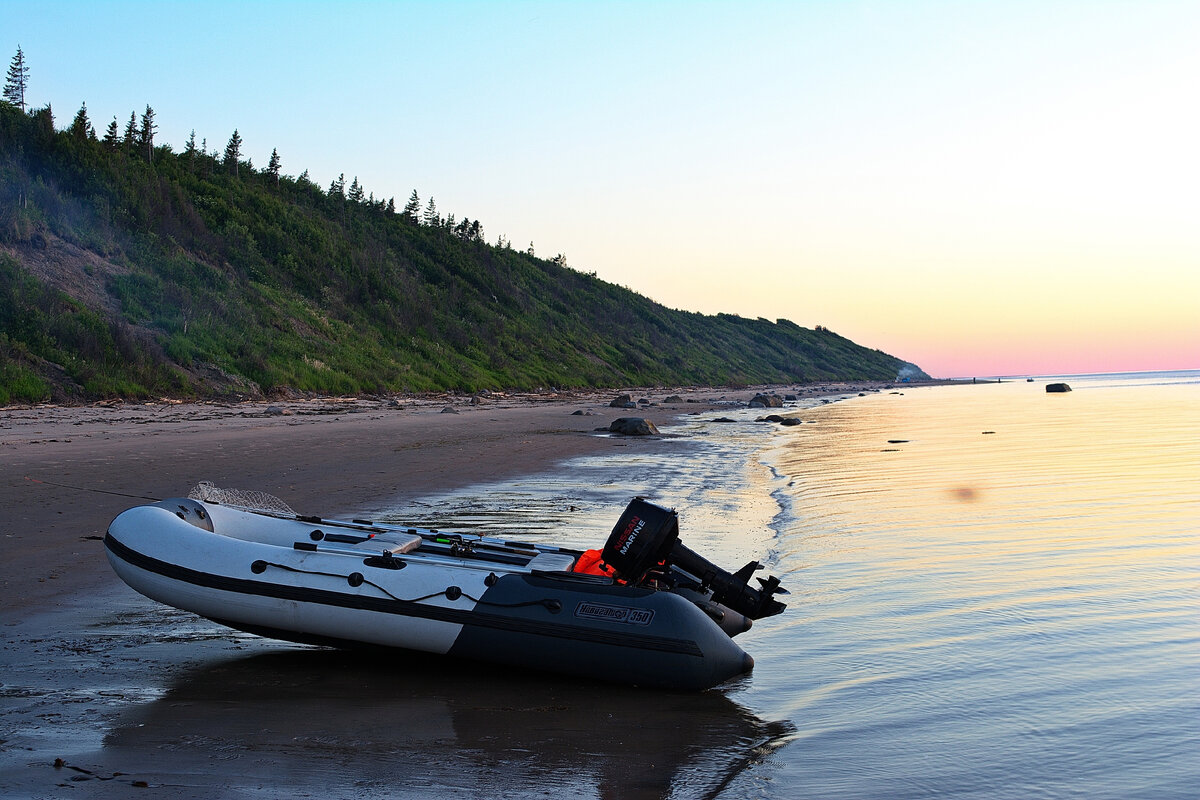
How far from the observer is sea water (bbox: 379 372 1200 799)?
3.70 meters

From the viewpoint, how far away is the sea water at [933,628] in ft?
12.1

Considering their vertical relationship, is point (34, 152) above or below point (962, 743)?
above

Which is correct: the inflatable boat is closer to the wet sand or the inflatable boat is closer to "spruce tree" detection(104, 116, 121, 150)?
the wet sand

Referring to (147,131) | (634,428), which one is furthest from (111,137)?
(634,428)

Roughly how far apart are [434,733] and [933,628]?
318cm

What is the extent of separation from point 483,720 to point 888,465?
36.7 feet

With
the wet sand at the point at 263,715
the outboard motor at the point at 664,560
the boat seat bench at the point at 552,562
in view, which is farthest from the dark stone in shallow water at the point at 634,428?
the outboard motor at the point at 664,560

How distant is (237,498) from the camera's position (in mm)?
6410

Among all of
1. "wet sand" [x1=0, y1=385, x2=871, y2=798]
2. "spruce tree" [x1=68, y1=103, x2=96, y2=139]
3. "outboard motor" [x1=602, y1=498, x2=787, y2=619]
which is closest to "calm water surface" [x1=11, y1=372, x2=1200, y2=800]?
"wet sand" [x1=0, y1=385, x2=871, y2=798]

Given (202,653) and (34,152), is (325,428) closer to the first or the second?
(202,653)

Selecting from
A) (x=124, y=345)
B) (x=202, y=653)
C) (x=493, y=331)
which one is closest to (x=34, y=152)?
(x=124, y=345)

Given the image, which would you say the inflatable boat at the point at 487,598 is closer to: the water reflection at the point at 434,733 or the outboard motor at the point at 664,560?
the outboard motor at the point at 664,560

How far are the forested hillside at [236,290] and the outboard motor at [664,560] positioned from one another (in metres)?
16.7

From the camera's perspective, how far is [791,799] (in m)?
3.45
